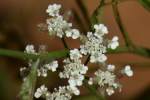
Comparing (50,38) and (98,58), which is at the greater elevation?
(50,38)

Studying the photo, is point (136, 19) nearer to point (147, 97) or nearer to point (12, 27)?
point (147, 97)

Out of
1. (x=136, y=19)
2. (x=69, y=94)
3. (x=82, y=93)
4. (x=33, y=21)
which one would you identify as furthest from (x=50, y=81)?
(x=69, y=94)

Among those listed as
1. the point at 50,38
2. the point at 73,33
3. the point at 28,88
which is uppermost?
the point at 50,38

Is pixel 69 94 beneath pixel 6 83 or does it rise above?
beneath

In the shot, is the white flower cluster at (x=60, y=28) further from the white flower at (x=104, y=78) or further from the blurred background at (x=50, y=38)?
the blurred background at (x=50, y=38)

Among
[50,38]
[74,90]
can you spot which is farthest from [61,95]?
[50,38]

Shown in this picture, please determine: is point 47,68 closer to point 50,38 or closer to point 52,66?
point 52,66

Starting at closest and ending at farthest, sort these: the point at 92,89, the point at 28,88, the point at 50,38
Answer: the point at 28,88
the point at 92,89
the point at 50,38
